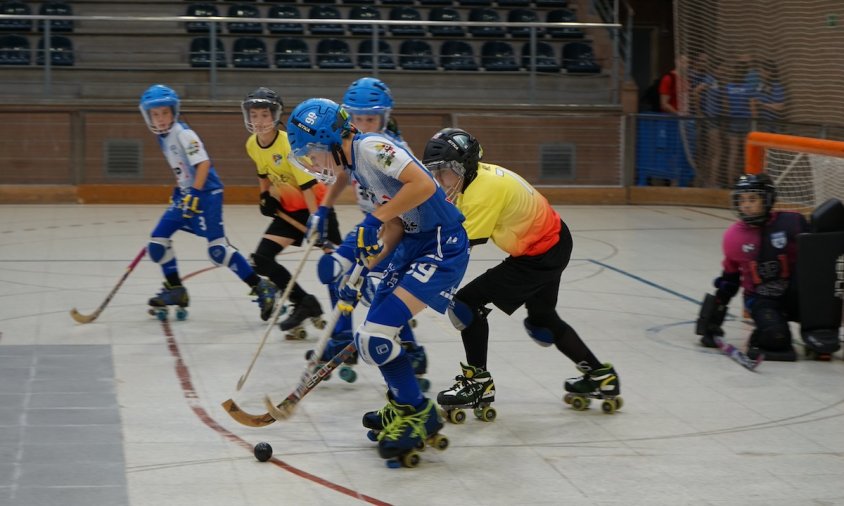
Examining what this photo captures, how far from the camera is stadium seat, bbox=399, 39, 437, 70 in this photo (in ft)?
54.0

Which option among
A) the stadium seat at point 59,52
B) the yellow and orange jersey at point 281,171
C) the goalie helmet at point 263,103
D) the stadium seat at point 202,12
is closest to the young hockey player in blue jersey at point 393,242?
the goalie helmet at point 263,103

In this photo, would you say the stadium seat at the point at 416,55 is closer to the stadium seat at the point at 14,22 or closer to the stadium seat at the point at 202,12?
the stadium seat at the point at 202,12

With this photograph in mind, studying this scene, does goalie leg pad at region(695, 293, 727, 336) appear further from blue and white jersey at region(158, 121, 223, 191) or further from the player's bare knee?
blue and white jersey at region(158, 121, 223, 191)

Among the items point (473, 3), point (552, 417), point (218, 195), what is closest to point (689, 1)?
point (473, 3)

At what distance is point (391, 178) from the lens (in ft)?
17.0

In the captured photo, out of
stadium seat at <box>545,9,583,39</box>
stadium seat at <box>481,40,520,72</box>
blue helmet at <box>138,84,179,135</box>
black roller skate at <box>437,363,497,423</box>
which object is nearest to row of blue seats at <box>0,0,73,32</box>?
stadium seat at <box>481,40,520,72</box>

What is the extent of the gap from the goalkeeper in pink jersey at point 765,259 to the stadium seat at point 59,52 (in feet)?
33.9

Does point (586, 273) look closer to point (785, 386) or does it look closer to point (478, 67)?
point (785, 386)

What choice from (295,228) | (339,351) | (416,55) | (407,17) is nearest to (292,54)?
(416,55)

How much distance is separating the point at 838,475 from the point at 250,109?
4481 millimetres

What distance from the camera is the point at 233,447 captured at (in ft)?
17.8

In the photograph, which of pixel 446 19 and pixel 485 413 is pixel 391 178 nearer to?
pixel 485 413

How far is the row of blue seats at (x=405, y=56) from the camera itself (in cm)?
1614

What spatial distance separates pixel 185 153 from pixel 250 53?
8083mm
